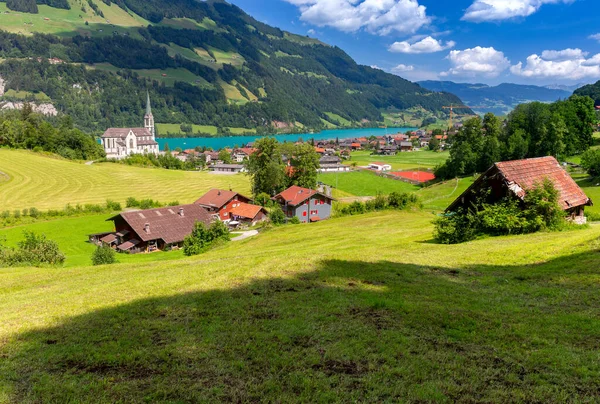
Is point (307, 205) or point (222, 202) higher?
point (222, 202)

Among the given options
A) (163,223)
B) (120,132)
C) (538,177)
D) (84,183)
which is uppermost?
(120,132)

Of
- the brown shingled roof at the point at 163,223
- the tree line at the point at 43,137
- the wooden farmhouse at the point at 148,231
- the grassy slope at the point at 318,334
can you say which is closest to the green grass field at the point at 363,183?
the brown shingled roof at the point at 163,223

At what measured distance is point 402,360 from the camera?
7.64 meters

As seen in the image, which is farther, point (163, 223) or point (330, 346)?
point (163, 223)

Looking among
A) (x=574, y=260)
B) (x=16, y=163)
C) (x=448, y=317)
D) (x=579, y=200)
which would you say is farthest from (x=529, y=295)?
(x=16, y=163)

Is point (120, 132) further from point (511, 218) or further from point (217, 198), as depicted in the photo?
point (511, 218)

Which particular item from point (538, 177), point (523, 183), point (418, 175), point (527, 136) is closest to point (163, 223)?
point (523, 183)

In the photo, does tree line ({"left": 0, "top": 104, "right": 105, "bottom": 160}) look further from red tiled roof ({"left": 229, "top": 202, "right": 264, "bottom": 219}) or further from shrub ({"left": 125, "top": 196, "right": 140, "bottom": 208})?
red tiled roof ({"left": 229, "top": 202, "right": 264, "bottom": 219})

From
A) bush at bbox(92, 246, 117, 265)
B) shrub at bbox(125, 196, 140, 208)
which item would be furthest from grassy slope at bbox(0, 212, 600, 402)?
shrub at bbox(125, 196, 140, 208)

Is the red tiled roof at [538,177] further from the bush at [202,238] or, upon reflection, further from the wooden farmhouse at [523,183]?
the bush at [202,238]

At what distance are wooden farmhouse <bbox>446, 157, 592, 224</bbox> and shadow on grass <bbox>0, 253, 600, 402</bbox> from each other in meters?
9.57

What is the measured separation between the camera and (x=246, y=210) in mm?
68938

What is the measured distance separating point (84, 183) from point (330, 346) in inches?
4051

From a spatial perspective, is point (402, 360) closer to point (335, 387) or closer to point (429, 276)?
point (335, 387)
